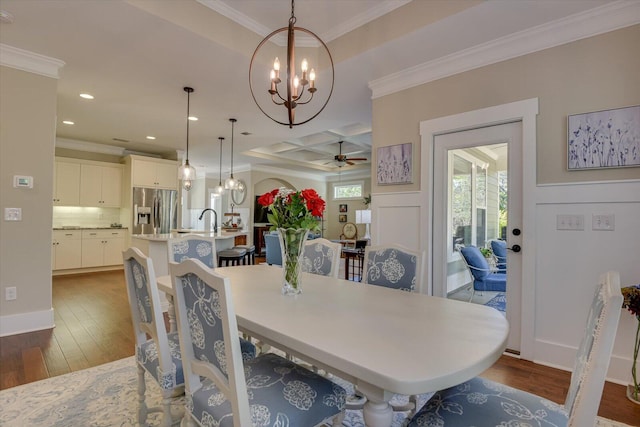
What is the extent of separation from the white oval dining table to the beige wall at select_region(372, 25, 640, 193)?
174cm

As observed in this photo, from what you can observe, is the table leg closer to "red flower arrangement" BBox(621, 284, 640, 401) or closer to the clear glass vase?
the clear glass vase

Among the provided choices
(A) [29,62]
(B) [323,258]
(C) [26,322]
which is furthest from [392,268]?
(A) [29,62]

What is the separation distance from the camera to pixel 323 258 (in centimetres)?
243

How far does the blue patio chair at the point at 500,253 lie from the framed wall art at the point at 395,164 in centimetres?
100

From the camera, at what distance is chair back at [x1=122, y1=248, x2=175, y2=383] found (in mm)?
1357

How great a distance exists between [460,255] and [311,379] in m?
2.42

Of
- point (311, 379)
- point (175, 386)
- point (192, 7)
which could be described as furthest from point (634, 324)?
point (192, 7)

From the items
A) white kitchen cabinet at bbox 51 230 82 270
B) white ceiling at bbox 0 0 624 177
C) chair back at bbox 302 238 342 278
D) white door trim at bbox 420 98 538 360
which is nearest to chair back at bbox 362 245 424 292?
chair back at bbox 302 238 342 278

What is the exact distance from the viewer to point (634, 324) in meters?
2.13

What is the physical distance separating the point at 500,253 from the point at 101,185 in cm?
736

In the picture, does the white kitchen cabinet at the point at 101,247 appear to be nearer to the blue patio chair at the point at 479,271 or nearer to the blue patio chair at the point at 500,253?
the blue patio chair at the point at 479,271

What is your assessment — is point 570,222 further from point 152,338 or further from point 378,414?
point 152,338

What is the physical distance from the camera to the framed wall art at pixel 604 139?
2.13 meters

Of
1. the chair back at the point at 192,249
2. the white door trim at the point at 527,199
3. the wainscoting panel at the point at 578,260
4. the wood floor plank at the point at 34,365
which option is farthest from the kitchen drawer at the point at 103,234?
the wainscoting panel at the point at 578,260
